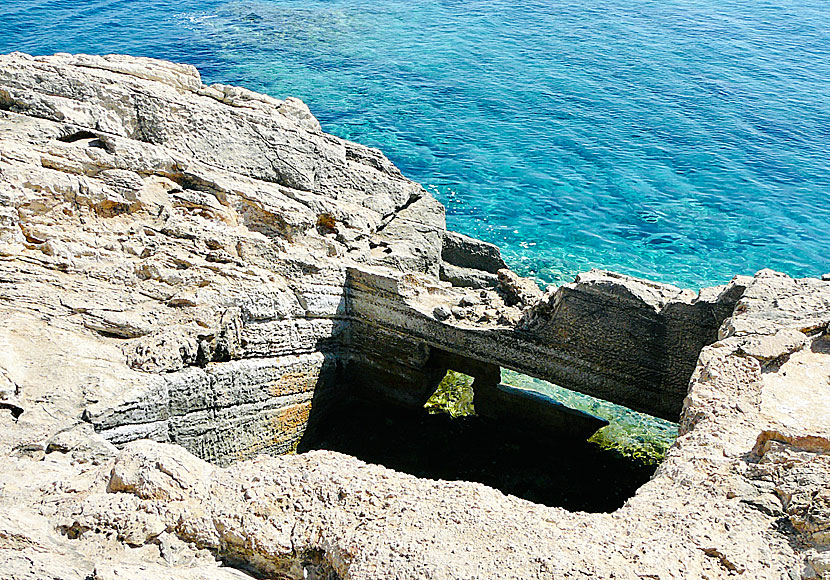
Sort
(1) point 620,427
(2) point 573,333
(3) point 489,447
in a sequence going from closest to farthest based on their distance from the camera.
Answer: (2) point 573,333, (3) point 489,447, (1) point 620,427

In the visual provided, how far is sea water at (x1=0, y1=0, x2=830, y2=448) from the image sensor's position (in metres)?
14.4

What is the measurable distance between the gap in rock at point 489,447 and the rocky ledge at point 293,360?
17 cm

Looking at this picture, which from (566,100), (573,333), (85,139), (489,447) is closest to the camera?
(85,139)

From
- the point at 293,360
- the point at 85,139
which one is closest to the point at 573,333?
the point at 293,360

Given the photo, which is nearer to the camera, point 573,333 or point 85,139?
point 85,139

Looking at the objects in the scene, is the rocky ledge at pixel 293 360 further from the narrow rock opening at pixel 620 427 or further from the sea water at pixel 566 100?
the sea water at pixel 566 100

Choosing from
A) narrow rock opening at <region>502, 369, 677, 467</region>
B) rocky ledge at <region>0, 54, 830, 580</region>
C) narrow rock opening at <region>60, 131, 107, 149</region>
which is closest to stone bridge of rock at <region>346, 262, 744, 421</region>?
rocky ledge at <region>0, 54, 830, 580</region>

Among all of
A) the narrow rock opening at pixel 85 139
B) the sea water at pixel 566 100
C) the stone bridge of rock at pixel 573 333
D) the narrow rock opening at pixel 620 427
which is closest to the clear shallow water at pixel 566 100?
the sea water at pixel 566 100

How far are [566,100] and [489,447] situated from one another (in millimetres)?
13063

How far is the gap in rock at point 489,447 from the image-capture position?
27.0 feet

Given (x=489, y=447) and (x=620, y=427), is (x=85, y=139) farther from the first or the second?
(x=620, y=427)

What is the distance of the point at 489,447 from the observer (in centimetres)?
881

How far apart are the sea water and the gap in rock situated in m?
4.29

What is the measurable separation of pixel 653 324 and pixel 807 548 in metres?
3.24
